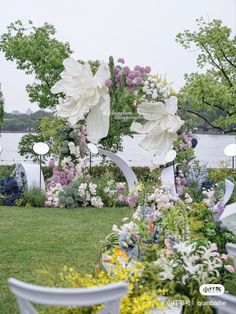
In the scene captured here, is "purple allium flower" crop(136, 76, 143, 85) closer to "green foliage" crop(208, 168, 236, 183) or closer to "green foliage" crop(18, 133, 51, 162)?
"green foliage" crop(208, 168, 236, 183)

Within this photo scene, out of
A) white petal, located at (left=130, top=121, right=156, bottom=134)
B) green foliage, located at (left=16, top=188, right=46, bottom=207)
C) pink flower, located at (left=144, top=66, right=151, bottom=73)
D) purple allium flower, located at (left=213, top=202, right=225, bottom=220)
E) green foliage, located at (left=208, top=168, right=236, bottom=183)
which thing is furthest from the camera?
green foliage, located at (left=208, top=168, right=236, bottom=183)

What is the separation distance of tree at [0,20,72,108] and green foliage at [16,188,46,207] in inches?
278

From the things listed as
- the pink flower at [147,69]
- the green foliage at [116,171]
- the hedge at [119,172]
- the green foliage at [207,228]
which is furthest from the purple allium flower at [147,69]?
the green foliage at [116,171]

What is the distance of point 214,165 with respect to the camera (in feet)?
52.1

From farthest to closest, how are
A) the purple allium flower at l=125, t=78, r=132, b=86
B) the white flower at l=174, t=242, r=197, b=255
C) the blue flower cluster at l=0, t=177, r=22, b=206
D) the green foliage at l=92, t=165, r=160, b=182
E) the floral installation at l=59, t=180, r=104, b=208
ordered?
the green foliage at l=92, t=165, r=160, b=182
the blue flower cluster at l=0, t=177, r=22, b=206
the floral installation at l=59, t=180, r=104, b=208
the purple allium flower at l=125, t=78, r=132, b=86
the white flower at l=174, t=242, r=197, b=255

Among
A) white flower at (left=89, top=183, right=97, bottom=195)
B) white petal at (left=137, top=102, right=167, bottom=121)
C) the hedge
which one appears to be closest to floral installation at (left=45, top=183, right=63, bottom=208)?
white flower at (left=89, top=183, right=97, bottom=195)

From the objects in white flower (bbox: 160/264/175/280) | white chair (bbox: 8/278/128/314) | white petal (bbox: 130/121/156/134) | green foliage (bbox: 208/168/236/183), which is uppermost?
white petal (bbox: 130/121/156/134)

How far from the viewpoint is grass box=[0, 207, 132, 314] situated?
5.33m

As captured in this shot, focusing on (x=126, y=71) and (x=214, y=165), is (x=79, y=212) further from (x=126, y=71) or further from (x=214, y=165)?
(x=214, y=165)

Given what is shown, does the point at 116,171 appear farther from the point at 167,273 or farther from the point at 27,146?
the point at 167,273

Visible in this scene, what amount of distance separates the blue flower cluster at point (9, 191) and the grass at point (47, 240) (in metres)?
0.60

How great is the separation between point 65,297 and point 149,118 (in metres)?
2.35

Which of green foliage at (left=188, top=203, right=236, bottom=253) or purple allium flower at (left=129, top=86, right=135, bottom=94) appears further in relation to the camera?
purple allium flower at (left=129, top=86, right=135, bottom=94)

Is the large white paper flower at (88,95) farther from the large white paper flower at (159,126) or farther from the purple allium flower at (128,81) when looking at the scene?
the purple allium flower at (128,81)
